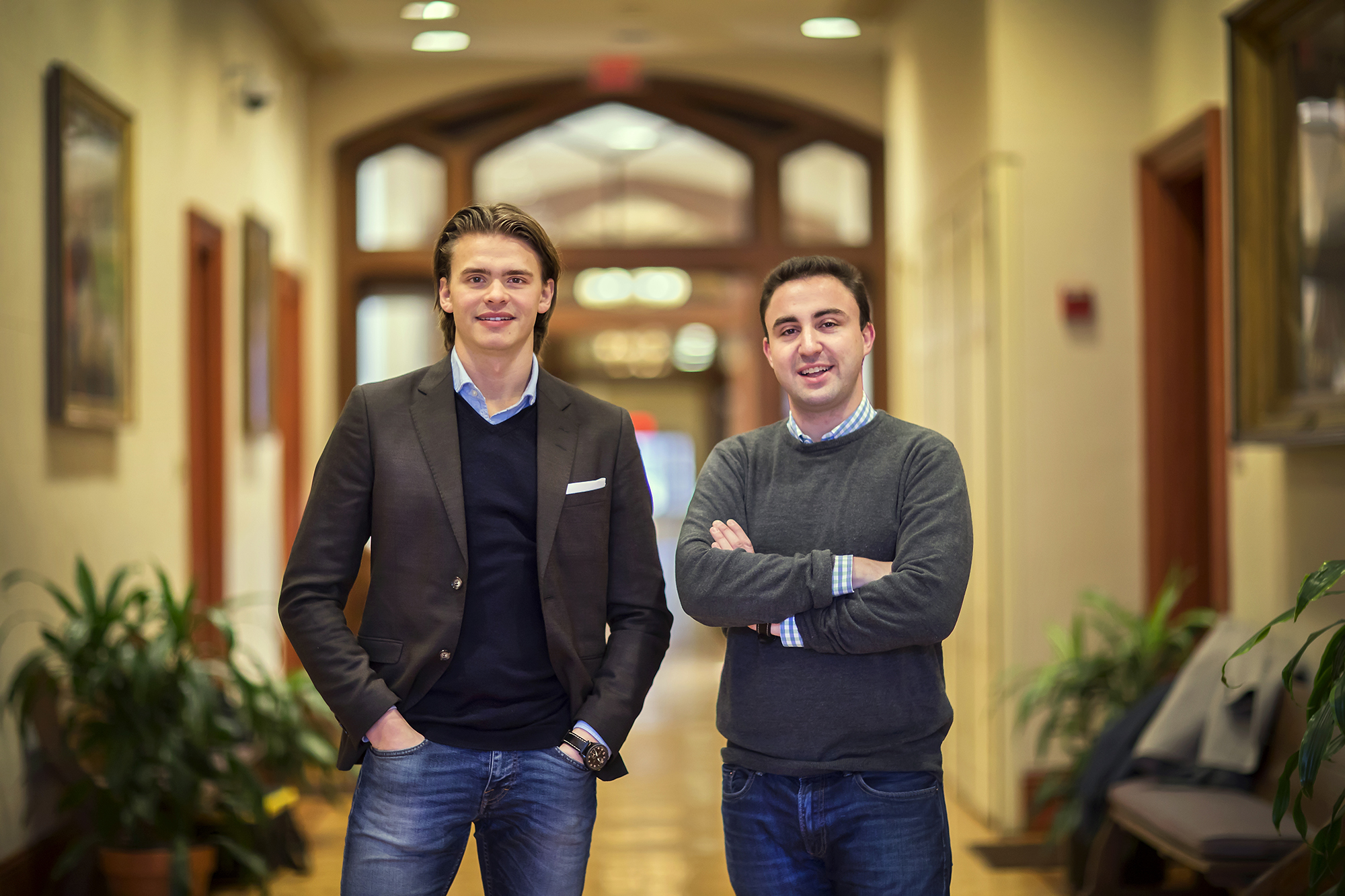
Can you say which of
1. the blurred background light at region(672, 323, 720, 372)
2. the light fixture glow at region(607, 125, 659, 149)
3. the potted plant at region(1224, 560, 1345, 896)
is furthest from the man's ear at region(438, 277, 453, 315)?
the blurred background light at region(672, 323, 720, 372)

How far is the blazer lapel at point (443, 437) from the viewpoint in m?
1.87

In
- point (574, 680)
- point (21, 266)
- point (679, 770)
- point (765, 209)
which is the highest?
point (765, 209)

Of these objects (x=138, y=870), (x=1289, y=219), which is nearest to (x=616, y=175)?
(x=1289, y=219)

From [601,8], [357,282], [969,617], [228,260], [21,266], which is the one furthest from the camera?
[357,282]

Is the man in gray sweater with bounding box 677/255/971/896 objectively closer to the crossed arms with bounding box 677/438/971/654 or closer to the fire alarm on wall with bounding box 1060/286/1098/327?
the crossed arms with bounding box 677/438/971/654

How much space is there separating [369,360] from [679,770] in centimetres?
315

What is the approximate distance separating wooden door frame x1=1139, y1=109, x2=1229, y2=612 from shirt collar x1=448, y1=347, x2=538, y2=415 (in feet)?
9.04

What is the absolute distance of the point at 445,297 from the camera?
2.00 meters

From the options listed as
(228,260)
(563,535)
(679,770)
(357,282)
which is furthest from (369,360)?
(563,535)

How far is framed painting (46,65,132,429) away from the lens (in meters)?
3.73

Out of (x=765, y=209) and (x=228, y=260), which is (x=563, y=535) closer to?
(x=228, y=260)

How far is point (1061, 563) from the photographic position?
4617 mm

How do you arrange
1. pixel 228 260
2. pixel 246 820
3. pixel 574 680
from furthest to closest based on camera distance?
1. pixel 228 260
2. pixel 246 820
3. pixel 574 680

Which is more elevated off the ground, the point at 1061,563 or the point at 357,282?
the point at 357,282
